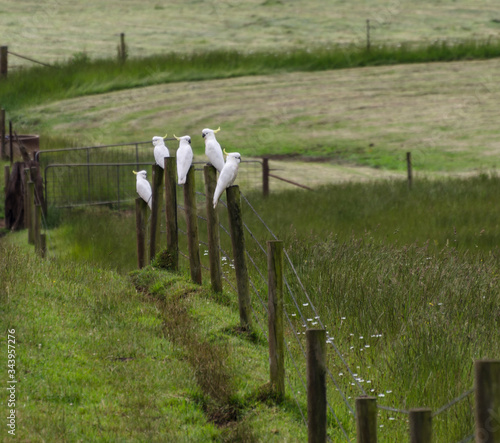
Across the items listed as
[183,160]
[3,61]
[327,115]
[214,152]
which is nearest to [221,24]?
[3,61]

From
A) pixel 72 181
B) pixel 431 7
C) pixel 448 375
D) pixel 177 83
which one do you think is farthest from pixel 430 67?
pixel 448 375

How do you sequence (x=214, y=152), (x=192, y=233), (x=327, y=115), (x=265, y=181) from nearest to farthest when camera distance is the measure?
1. (x=214, y=152)
2. (x=192, y=233)
3. (x=265, y=181)
4. (x=327, y=115)

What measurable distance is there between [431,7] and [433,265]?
39.1 m

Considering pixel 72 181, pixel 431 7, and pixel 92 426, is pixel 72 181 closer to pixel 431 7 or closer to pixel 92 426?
pixel 92 426

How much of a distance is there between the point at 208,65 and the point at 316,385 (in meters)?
30.6

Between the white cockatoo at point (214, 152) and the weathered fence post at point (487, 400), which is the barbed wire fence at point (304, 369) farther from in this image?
the white cockatoo at point (214, 152)

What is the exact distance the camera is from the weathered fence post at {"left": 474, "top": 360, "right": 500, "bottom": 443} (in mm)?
→ 3422

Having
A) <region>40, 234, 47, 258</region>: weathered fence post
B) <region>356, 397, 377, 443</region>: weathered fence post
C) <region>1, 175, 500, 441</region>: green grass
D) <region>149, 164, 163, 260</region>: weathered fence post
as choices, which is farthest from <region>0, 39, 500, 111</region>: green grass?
<region>356, 397, 377, 443</region>: weathered fence post

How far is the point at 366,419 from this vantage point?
→ 3955mm

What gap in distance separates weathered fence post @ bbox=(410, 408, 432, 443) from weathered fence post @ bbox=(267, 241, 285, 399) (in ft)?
8.10

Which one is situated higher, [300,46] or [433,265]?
[300,46]

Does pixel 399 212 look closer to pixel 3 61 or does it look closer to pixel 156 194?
pixel 156 194

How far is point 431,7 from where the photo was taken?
148ft

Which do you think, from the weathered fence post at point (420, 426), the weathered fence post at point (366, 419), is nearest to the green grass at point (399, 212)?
A: the weathered fence post at point (366, 419)
